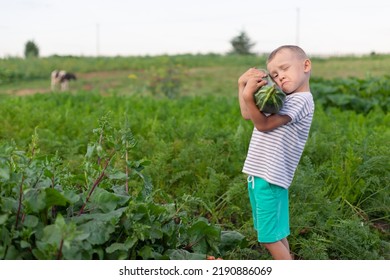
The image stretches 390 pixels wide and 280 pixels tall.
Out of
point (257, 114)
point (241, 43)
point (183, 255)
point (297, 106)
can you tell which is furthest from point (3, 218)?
point (241, 43)

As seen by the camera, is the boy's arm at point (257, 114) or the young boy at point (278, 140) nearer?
the boy's arm at point (257, 114)

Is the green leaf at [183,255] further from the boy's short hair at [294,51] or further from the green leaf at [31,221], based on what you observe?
the boy's short hair at [294,51]

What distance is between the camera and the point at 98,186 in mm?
3453

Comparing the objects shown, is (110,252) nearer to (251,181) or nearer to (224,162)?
(251,181)

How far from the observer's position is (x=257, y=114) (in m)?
3.46

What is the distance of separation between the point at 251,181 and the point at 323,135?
2.99 meters

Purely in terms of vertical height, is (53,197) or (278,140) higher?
(278,140)

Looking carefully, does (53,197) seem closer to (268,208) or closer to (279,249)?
(268,208)

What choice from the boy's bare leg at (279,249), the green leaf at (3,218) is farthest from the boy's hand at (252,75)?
the green leaf at (3,218)

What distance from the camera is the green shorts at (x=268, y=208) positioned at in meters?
3.56

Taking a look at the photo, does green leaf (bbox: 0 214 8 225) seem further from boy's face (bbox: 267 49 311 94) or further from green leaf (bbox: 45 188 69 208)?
boy's face (bbox: 267 49 311 94)

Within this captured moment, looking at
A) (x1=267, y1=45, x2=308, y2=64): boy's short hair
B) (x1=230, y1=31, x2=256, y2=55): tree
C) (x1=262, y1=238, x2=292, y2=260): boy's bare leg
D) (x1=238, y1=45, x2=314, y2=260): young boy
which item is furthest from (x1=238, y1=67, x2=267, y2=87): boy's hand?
(x1=230, y1=31, x2=256, y2=55): tree

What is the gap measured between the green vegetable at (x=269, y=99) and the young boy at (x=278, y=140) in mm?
83

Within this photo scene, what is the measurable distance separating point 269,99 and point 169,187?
243cm
